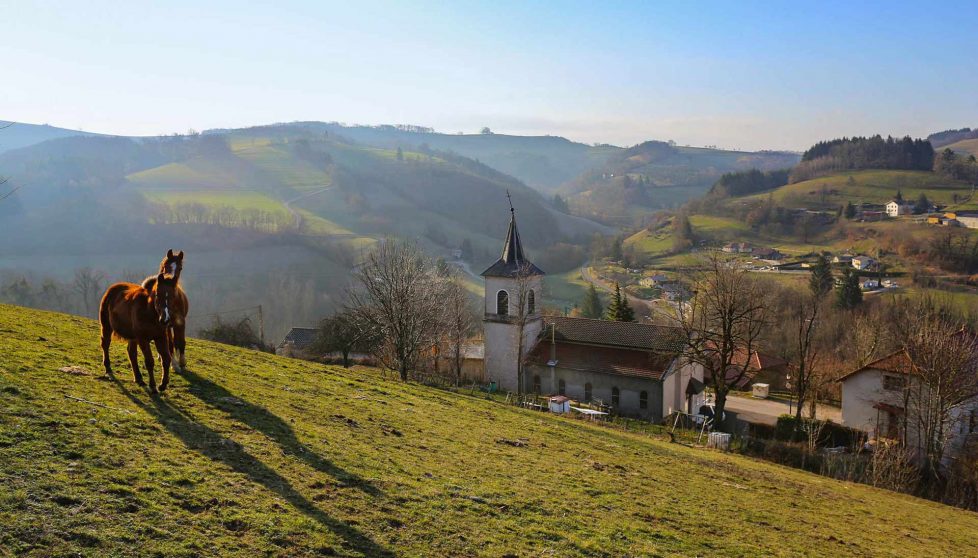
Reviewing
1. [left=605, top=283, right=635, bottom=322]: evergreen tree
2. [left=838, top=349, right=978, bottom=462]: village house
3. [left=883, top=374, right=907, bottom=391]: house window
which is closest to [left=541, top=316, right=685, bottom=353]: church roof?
[left=838, top=349, right=978, bottom=462]: village house

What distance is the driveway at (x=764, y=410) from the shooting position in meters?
47.9

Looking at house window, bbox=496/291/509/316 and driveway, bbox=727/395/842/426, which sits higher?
house window, bbox=496/291/509/316

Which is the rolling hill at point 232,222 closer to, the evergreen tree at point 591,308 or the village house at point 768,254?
the evergreen tree at point 591,308

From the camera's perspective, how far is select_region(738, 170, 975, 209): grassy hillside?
152m

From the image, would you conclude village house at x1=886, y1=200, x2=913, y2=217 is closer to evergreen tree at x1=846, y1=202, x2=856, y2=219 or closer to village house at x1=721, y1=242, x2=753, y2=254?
evergreen tree at x1=846, y1=202, x2=856, y2=219

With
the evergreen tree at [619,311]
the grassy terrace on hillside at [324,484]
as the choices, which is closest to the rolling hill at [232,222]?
the evergreen tree at [619,311]

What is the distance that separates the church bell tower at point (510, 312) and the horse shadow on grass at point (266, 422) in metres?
32.3

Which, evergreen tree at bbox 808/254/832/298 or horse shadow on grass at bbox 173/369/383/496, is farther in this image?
evergreen tree at bbox 808/254/832/298

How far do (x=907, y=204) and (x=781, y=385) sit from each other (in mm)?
108685

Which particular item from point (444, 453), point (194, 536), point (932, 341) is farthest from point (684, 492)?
point (932, 341)

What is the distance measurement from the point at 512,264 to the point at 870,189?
152895 millimetres

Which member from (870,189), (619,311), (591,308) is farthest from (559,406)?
(870,189)

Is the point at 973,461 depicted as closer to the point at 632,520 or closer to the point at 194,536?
the point at 632,520

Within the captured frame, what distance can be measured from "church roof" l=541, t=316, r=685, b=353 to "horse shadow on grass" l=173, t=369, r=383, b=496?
33.4 meters
